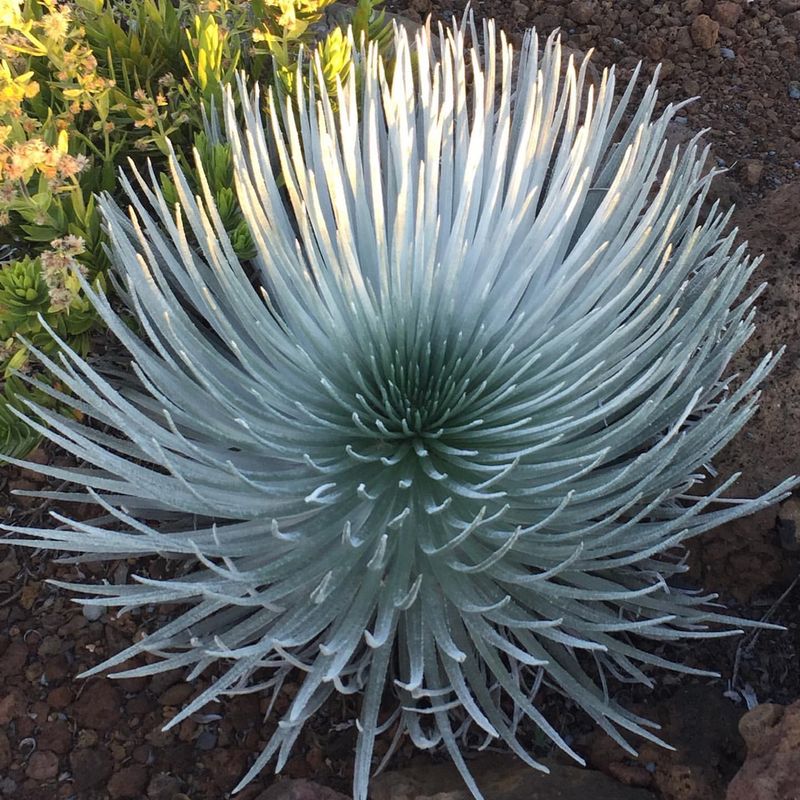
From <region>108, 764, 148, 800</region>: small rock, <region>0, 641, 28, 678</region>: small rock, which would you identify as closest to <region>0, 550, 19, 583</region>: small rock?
<region>0, 641, 28, 678</region>: small rock

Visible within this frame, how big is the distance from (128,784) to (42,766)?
113 mm

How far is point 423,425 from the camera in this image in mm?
1220

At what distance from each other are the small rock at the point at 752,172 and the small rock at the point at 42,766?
1.64 metres

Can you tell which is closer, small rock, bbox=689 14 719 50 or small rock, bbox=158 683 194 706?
small rock, bbox=158 683 194 706

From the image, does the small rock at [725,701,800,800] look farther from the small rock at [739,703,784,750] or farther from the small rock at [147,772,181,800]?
the small rock at [147,772,181,800]

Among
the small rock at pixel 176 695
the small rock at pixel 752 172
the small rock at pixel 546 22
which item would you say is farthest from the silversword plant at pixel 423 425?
the small rock at pixel 546 22

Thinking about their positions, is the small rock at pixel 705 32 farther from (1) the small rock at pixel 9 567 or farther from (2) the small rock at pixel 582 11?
(1) the small rock at pixel 9 567

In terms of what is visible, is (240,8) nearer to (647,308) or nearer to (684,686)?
(647,308)

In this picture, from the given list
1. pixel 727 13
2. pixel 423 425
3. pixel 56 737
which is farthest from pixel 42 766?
pixel 727 13

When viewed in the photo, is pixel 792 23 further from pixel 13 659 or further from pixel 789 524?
pixel 13 659

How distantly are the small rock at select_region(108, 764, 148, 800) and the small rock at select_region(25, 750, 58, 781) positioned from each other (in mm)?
76

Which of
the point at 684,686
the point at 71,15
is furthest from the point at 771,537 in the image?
the point at 71,15

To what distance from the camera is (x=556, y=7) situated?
88.4 inches

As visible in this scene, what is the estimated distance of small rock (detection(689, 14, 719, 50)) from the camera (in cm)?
217
